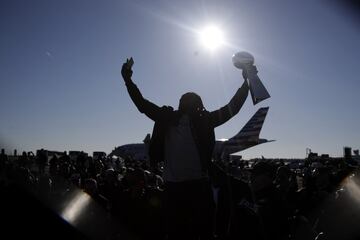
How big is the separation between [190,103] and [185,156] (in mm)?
454

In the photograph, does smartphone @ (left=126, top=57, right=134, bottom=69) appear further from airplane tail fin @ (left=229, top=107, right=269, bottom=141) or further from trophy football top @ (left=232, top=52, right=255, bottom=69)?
airplane tail fin @ (left=229, top=107, right=269, bottom=141)

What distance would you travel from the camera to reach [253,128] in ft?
126

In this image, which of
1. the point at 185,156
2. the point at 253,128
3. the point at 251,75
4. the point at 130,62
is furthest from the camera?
the point at 253,128

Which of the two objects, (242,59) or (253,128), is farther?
(253,128)

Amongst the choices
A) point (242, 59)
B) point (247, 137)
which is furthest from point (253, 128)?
point (242, 59)

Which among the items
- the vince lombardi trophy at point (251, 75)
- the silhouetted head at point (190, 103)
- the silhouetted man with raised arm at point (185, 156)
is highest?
the vince lombardi trophy at point (251, 75)

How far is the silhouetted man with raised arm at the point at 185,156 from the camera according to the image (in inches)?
136

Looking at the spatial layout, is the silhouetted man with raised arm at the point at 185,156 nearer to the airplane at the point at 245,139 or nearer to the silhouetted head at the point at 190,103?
the silhouetted head at the point at 190,103

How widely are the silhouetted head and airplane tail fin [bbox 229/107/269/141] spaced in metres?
33.1

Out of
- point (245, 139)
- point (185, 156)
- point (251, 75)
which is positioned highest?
point (245, 139)

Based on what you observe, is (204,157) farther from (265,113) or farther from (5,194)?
(265,113)

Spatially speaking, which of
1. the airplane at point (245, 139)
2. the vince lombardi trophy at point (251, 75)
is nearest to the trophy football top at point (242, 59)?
the vince lombardi trophy at point (251, 75)

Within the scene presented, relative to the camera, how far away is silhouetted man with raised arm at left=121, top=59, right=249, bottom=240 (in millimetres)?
3461

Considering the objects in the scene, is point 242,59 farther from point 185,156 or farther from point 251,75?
point 185,156
